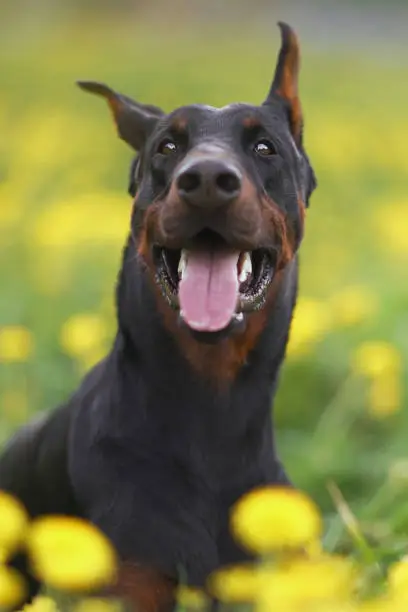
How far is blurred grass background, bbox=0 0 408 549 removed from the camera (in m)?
4.59

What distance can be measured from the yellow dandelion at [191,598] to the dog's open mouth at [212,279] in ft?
2.01

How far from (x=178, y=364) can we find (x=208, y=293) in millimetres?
234

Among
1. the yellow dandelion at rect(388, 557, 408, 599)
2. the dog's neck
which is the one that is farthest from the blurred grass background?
the yellow dandelion at rect(388, 557, 408, 599)

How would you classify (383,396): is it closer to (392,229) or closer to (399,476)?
(399,476)

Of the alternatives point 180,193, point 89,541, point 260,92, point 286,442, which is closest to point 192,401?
point 180,193

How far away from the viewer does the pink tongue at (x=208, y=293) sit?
2.89m

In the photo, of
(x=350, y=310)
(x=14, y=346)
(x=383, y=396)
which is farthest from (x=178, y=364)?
(x=350, y=310)

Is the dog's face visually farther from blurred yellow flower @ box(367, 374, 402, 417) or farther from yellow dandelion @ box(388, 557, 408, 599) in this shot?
blurred yellow flower @ box(367, 374, 402, 417)

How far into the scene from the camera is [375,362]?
4211 millimetres

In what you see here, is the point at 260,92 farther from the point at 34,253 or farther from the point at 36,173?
the point at 34,253

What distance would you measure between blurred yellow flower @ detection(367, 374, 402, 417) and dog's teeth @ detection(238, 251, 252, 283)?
1.74 metres

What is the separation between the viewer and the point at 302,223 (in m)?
3.12

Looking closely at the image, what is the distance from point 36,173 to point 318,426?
4498 millimetres

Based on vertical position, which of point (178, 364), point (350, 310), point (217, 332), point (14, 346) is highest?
point (217, 332)
